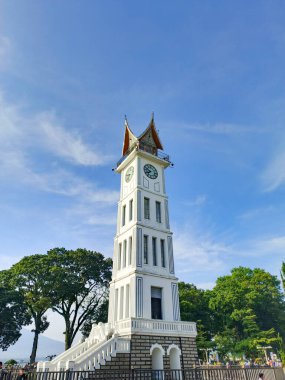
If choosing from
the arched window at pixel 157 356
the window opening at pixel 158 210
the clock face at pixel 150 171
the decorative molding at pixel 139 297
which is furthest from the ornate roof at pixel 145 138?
the arched window at pixel 157 356

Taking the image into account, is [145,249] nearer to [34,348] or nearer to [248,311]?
[34,348]

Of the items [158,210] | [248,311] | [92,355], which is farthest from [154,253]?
[248,311]

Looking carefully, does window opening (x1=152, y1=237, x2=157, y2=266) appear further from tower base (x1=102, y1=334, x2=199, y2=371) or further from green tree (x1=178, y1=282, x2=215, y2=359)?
green tree (x1=178, y1=282, x2=215, y2=359)

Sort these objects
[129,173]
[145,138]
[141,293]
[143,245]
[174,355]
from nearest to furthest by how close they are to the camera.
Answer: [174,355], [141,293], [143,245], [129,173], [145,138]

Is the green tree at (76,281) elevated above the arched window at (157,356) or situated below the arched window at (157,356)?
above

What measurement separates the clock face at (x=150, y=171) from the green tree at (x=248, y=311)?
22339mm

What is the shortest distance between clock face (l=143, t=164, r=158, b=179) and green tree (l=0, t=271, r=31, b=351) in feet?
73.9

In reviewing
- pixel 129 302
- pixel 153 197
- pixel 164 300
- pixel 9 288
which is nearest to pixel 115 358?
pixel 129 302

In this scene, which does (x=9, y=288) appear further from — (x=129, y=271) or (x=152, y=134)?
(x=152, y=134)

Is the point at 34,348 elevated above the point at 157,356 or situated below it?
above

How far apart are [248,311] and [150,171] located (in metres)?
23.7

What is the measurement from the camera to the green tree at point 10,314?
3475cm

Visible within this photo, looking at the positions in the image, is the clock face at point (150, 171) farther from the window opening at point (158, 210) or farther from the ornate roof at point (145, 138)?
the ornate roof at point (145, 138)

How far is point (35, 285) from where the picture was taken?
35406 mm
